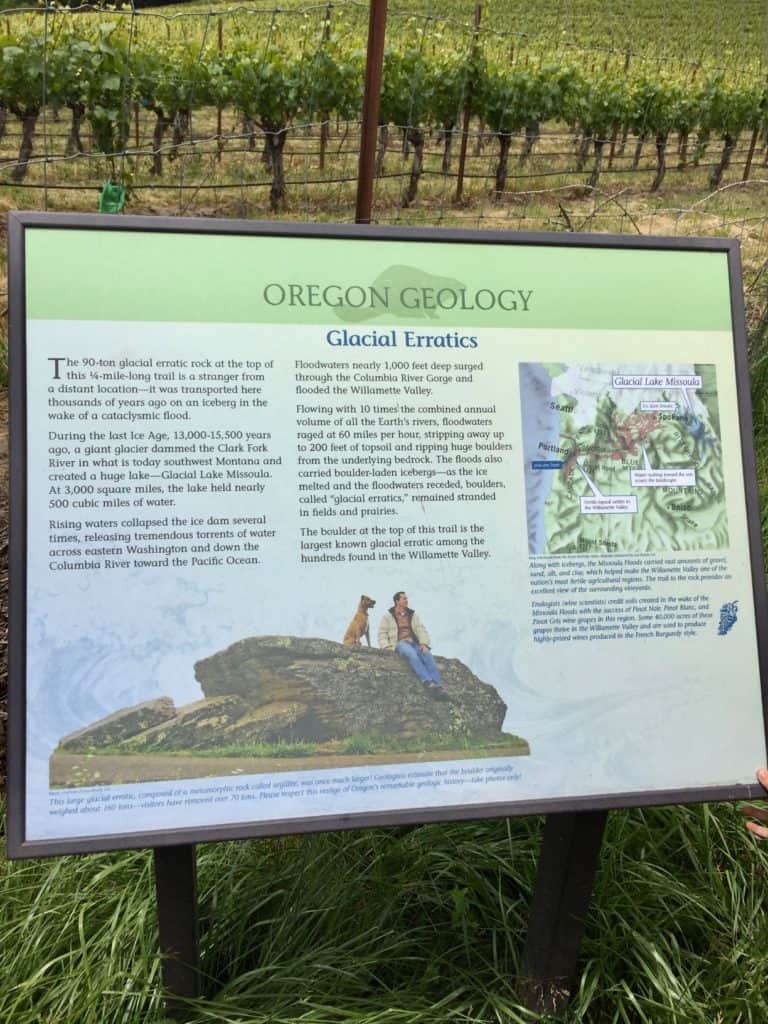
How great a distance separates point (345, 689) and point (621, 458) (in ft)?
1.99

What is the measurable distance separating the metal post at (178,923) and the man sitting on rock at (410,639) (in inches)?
18.9

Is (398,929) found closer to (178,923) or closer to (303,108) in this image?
(178,923)

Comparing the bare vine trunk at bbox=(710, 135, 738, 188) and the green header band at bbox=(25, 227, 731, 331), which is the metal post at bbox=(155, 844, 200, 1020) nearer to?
the green header band at bbox=(25, 227, 731, 331)

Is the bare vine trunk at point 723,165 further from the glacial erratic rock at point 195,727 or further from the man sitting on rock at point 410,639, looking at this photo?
the glacial erratic rock at point 195,727

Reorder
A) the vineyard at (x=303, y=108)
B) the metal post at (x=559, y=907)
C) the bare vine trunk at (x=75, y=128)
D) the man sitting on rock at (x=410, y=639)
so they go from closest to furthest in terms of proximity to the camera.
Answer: the man sitting on rock at (x=410, y=639) → the metal post at (x=559, y=907) → the vineyard at (x=303, y=108) → the bare vine trunk at (x=75, y=128)

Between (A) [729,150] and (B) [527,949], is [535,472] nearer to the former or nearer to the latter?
(B) [527,949]

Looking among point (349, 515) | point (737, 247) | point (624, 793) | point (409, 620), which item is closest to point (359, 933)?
point (624, 793)

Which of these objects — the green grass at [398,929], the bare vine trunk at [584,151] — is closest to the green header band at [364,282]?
the green grass at [398,929]

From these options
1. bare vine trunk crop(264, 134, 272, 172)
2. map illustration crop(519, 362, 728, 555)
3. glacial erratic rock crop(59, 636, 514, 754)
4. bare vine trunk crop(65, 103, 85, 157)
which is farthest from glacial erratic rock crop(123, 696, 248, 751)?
bare vine trunk crop(264, 134, 272, 172)

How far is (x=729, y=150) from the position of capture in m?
14.9

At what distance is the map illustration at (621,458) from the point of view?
1.43 meters

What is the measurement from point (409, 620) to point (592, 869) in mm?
670

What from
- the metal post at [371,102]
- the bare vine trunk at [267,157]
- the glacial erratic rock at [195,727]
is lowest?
the glacial erratic rock at [195,727]

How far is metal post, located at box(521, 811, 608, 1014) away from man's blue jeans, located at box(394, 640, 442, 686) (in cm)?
45
